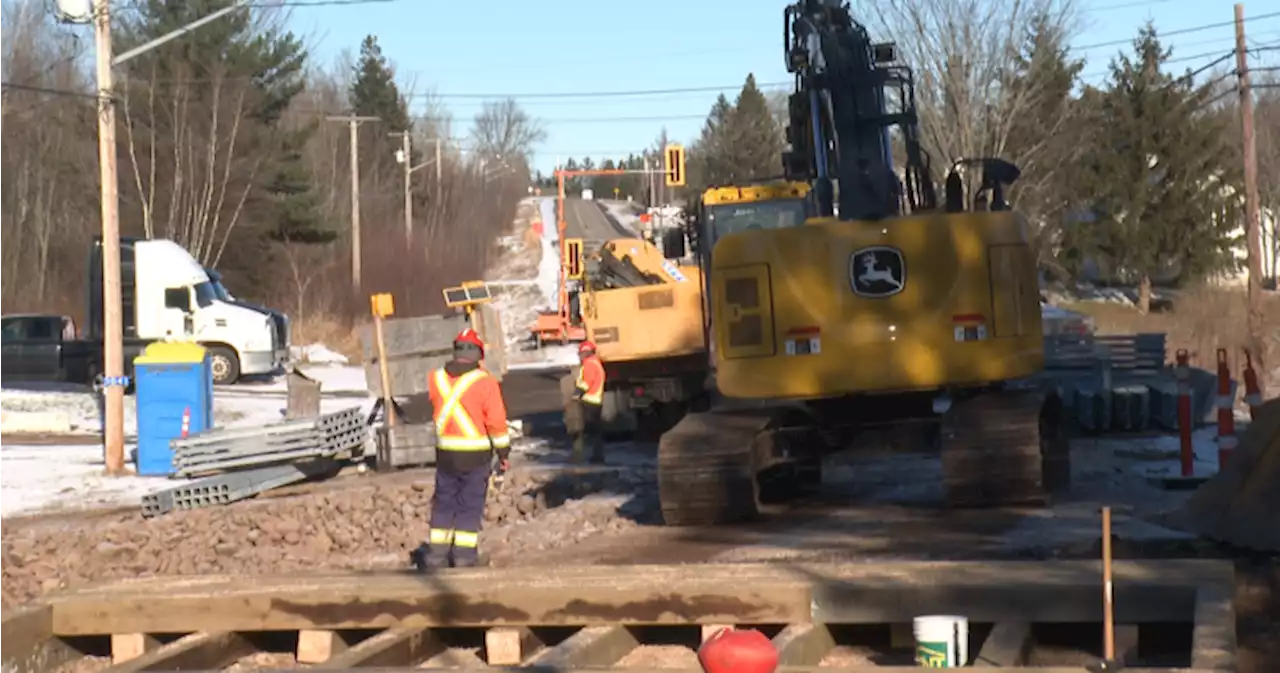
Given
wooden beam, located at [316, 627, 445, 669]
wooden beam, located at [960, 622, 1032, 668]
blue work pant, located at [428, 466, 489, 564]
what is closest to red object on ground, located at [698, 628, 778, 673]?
wooden beam, located at [960, 622, 1032, 668]

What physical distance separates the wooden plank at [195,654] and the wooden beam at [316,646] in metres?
0.46

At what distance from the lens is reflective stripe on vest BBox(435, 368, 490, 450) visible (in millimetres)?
12523

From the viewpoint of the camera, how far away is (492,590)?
9.85 meters

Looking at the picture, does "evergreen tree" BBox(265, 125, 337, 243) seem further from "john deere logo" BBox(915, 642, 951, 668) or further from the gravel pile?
"john deere logo" BBox(915, 642, 951, 668)

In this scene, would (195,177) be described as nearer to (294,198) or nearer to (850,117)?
(294,198)

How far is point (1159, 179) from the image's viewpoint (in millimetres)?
62188

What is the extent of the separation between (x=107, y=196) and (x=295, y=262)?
122 ft

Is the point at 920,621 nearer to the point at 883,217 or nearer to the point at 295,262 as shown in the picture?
the point at 883,217

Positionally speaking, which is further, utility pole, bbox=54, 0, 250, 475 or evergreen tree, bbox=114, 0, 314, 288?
evergreen tree, bbox=114, 0, 314, 288

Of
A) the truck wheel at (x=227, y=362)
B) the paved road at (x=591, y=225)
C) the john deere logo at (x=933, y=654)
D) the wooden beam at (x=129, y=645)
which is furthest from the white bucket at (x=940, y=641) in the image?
the paved road at (x=591, y=225)

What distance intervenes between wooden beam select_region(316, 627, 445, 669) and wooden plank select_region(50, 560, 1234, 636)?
138 mm

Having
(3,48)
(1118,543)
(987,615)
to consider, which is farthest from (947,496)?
(3,48)

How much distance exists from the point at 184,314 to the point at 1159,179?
121 feet

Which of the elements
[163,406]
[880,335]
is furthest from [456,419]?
[163,406]
